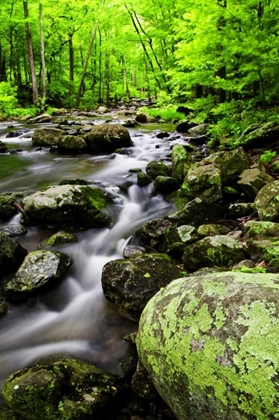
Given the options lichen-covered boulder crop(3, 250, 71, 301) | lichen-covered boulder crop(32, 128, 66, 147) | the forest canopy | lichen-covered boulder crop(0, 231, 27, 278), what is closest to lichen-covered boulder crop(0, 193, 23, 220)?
lichen-covered boulder crop(0, 231, 27, 278)

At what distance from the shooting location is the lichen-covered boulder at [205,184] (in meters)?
5.79

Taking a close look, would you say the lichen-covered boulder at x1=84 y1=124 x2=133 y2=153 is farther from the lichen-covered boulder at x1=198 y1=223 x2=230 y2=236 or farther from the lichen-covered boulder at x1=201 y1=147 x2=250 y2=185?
the lichen-covered boulder at x1=198 y1=223 x2=230 y2=236

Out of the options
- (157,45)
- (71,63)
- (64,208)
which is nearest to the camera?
(64,208)

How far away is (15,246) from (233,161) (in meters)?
4.36

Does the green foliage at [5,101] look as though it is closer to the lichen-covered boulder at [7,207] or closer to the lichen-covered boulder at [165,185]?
the lichen-covered boulder at [7,207]

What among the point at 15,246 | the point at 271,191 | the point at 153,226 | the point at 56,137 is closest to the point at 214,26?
the point at 271,191

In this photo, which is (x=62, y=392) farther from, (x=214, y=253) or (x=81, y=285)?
(x=214, y=253)

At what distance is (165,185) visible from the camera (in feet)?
23.1

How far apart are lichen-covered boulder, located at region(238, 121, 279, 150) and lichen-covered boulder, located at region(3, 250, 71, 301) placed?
209 inches

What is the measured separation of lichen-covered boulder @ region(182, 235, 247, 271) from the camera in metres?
3.86

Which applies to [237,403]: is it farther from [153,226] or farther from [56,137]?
[56,137]

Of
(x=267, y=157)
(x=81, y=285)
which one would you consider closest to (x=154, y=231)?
(x=81, y=285)

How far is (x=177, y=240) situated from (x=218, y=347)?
2.74 m

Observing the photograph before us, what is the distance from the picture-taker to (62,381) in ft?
8.64
